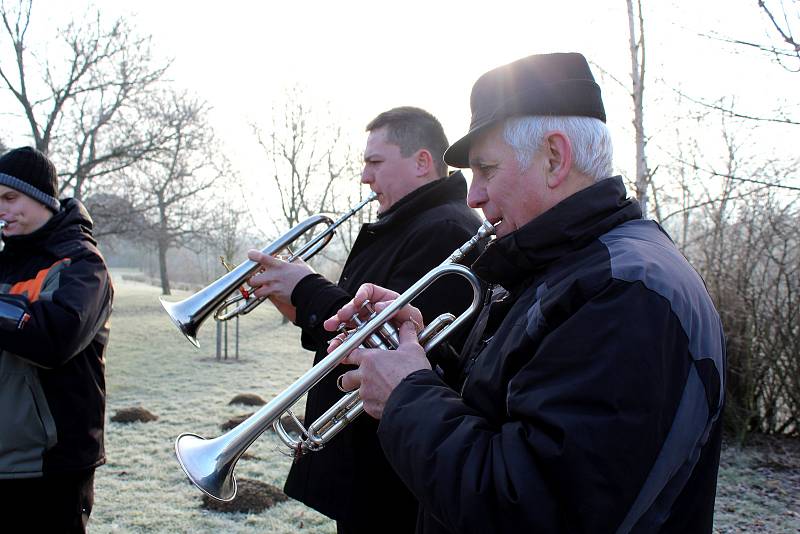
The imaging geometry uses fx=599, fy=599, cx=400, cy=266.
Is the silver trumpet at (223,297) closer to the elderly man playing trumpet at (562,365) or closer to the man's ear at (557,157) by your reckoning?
the elderly man playing trumpet at (562,365)

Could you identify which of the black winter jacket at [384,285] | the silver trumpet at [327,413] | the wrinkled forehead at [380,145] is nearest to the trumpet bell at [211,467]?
the silver trumpet at [327,413]

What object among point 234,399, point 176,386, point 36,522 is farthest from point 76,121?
point 36,522

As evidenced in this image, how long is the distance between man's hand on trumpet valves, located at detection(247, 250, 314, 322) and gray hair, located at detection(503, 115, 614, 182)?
1.43m

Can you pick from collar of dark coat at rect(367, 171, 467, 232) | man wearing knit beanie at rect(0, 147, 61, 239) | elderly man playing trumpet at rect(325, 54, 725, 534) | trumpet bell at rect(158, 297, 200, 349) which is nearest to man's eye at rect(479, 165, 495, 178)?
elderly man playing trumpet at rect(325, 54, 725, 534)

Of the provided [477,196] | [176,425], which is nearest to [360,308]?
[477,196]

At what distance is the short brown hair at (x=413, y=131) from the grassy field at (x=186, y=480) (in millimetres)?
1587

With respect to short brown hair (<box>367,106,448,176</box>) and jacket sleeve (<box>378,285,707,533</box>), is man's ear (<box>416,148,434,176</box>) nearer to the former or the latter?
short brown hair (<box>367,106,448,176</box>)

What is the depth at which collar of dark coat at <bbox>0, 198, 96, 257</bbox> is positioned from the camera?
9.91 ft

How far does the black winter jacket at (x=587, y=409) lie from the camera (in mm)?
1146

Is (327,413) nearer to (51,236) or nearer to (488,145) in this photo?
(488,145)

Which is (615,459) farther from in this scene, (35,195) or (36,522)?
(35,195)

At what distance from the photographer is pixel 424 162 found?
3.04 m

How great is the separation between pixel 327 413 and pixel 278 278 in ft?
2.93

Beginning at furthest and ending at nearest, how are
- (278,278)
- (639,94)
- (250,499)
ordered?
1. (639,94)
2. (250,499)
3. (278,278)
